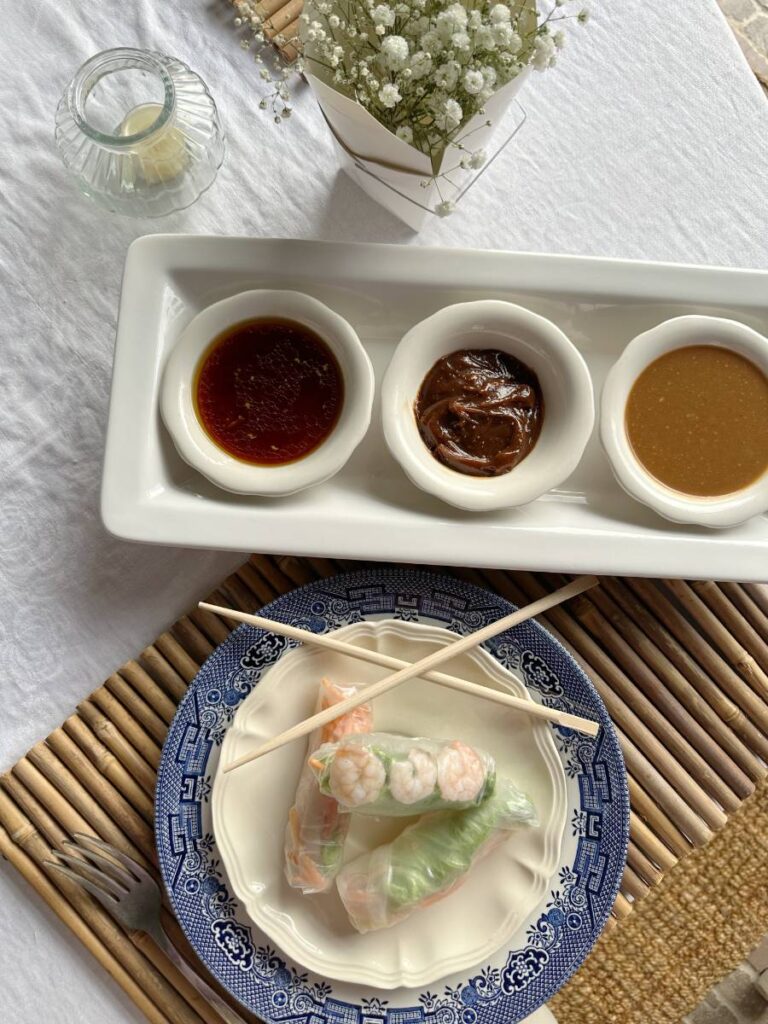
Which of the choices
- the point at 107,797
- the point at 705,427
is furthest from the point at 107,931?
the point at 705,427

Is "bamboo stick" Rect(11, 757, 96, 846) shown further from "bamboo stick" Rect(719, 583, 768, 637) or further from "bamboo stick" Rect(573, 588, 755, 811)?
"bamboo stick" Rect(719, 583, 768, 637)

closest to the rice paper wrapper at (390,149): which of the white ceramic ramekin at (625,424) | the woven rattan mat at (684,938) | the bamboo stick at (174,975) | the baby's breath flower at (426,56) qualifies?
the baby's breath flower at (426,56)

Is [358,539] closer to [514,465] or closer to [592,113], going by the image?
[514,465]

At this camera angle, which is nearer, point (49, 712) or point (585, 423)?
point (585, 423)

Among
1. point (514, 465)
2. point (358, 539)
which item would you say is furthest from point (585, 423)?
point (358, 539)

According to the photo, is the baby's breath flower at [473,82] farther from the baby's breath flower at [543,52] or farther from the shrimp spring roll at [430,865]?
the shrimp spring roll at [430,865]

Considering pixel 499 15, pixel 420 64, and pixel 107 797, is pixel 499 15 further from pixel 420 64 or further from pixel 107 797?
pixel 107 797
